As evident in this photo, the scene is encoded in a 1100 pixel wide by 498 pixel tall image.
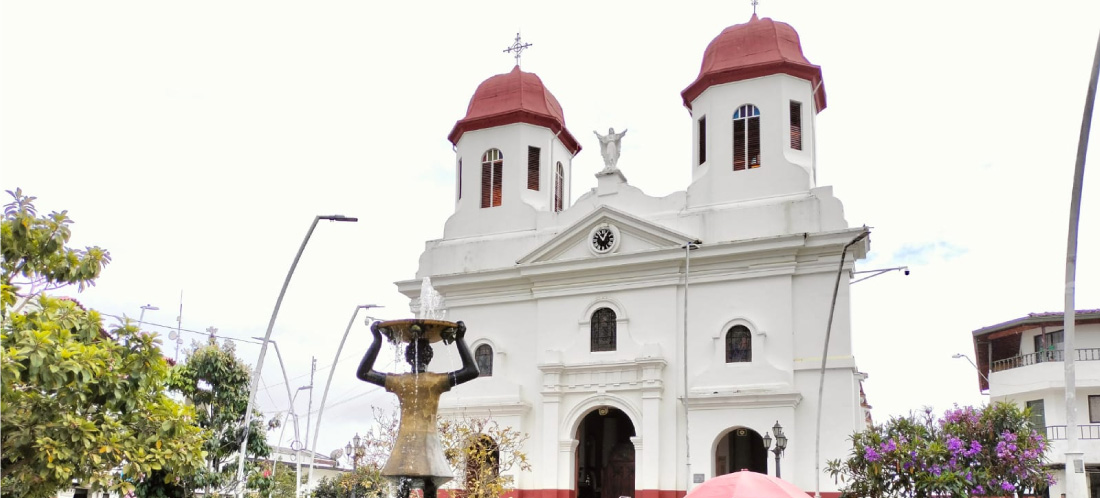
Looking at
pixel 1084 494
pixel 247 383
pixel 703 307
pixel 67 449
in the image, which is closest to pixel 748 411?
pixel 703 307

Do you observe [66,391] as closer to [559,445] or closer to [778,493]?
[778,493]

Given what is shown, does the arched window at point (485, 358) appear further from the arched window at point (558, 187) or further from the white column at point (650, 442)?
the white column at point (650, 442)

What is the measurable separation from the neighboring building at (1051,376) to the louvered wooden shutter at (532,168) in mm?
18126

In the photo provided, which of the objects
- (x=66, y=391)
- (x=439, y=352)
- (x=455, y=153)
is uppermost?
(x=455, y=153)

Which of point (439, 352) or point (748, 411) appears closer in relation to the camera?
point (748, 411)

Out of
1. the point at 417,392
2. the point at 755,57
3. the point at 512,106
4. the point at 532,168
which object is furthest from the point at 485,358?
the point at 417,392

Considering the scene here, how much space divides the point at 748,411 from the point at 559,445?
583 centimetres

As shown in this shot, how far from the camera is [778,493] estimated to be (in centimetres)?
1097

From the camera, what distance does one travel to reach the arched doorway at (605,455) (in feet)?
109

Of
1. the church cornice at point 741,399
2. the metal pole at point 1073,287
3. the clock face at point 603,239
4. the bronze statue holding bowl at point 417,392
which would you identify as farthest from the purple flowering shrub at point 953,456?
the clock face at point 603,239

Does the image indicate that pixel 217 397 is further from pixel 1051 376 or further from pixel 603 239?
pixel 1051 376

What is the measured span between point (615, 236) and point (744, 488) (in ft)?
71.0

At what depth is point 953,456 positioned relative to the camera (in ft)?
66.0

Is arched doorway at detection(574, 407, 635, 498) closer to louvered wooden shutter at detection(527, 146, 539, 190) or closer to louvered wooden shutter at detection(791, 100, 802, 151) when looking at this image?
louvered wooden shutter at detection(527, 146, 539, 190)
